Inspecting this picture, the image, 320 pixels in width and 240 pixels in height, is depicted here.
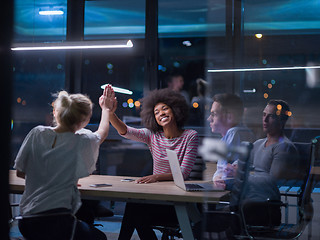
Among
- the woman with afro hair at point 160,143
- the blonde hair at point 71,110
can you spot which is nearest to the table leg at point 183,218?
the woman with afro hair at point 160,143

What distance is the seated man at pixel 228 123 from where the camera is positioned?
2.05 meters

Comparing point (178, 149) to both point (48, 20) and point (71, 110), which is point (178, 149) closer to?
point (71, 110)

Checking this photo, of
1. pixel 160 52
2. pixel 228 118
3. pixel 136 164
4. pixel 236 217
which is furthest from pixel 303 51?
pixel 136 164

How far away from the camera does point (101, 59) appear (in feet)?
18.9

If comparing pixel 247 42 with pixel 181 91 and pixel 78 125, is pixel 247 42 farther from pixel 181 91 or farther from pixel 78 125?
pixel 78 125

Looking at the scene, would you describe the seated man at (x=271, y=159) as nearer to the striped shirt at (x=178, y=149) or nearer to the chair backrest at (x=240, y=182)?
the chair backrest at (x=240, y=182)

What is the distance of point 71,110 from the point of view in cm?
241

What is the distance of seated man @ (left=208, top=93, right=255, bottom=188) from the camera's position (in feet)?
6.74

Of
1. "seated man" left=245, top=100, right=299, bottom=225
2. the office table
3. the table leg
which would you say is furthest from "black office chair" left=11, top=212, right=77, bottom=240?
"seated man" left=245, top=100, right=299, bottom=225

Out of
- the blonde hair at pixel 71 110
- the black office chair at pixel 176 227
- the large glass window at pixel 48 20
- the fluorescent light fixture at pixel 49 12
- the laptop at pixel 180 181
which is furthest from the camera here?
the fluorescent light fixture at pixel 49 12

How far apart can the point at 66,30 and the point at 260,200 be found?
13.1ft

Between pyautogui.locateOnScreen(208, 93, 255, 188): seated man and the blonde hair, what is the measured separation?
31.6 inches

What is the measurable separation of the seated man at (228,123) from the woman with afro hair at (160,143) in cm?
83

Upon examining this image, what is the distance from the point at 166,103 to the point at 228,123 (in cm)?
121
